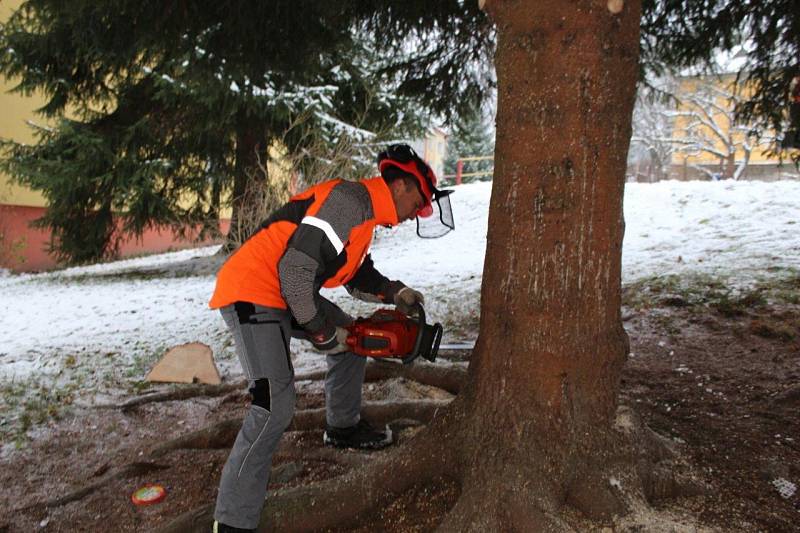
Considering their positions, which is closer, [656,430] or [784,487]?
[784,487]

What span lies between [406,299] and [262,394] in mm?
966

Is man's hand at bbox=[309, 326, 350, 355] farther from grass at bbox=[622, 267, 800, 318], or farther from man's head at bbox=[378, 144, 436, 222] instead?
grass at bbox=[622, 267, 800, 318]

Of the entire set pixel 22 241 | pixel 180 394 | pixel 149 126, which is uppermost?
pixel 149 126

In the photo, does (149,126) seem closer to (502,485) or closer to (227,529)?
(227,529)

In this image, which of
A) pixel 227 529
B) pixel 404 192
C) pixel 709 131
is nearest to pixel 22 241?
pixel 227 529

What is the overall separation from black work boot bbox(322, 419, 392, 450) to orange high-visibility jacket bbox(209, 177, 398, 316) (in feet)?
3.26

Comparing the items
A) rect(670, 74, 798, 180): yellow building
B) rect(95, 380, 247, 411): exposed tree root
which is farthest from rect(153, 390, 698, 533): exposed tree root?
rect(670, 74, 798, 180): yellow building

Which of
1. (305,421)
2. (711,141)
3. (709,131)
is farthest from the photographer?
(709,131)

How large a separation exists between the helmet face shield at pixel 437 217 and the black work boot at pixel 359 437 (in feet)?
3.75

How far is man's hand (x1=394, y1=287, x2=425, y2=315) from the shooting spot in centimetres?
317

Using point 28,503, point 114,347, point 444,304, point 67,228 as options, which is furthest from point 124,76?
point 28,503

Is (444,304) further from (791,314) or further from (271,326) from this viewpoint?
(271,326)

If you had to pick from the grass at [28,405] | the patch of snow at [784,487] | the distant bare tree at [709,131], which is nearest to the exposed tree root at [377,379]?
the grass at [28,405]

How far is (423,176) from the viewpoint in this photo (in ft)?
8.82
